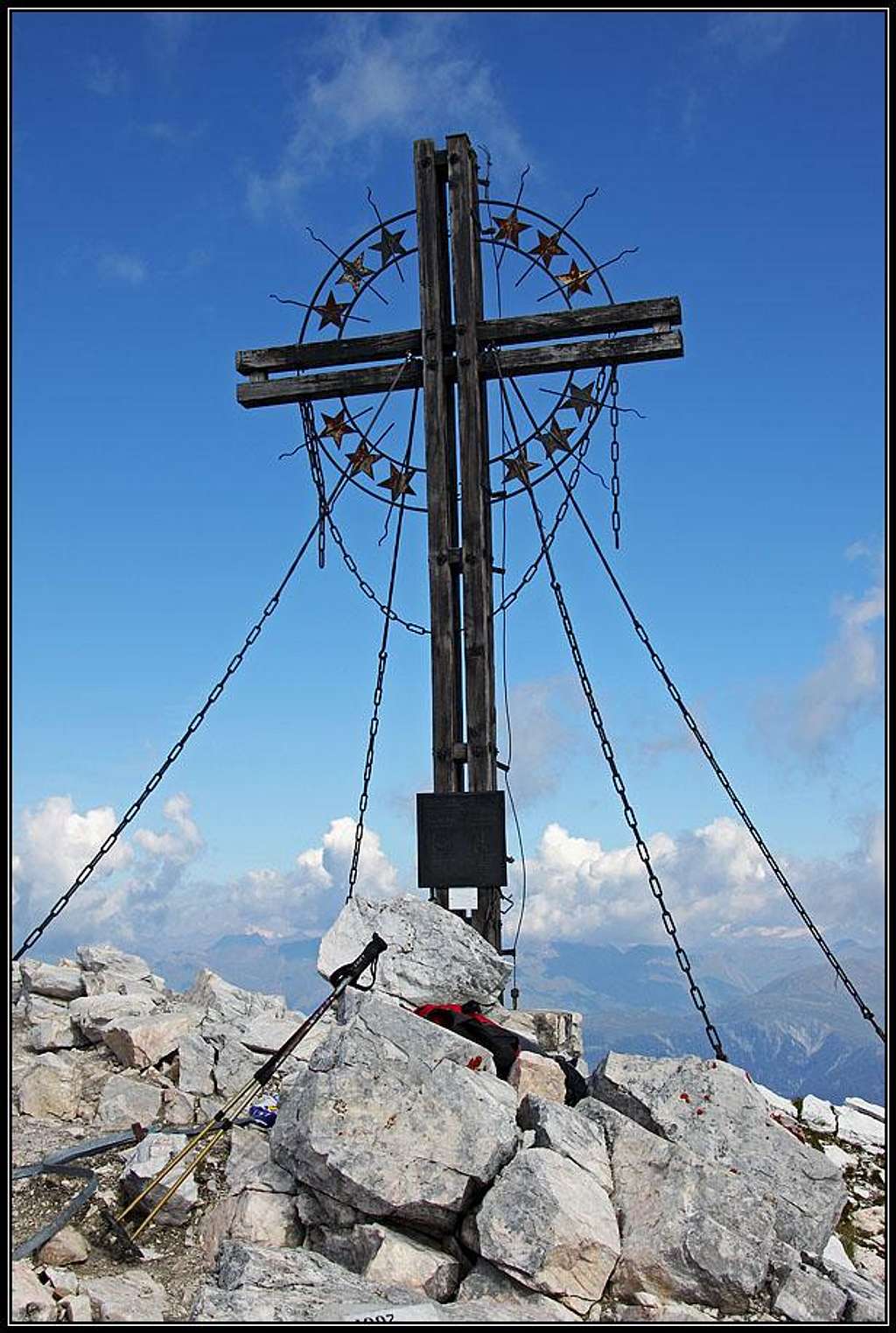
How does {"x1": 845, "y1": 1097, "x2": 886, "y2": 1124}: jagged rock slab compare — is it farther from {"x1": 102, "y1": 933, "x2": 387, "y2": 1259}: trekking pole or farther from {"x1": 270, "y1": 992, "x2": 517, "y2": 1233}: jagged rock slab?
{"x1": 270, "y1": 992, "x2": 517, "y2": 1233}: jagged rock slab

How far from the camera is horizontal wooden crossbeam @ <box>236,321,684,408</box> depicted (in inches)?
418

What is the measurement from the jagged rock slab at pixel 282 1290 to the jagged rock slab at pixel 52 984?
6.02 metres

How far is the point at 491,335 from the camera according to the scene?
10.8 m

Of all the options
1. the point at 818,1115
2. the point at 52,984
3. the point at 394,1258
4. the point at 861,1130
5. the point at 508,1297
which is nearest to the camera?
the point at 508,1297

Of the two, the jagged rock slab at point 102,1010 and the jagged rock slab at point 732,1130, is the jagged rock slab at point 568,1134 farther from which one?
the jagged rock slab at point 102,1010

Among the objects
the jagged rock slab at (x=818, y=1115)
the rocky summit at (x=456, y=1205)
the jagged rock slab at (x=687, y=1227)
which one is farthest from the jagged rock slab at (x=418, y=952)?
the jagged rock slab at (x=818, y=1115)

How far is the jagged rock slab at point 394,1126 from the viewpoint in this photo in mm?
5906

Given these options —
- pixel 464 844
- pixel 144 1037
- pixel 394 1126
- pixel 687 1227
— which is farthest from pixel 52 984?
pixel 687 1227

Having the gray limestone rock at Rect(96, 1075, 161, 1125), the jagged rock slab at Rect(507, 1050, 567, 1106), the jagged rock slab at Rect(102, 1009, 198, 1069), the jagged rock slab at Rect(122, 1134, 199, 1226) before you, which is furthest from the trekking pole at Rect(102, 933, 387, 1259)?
the jagged rock slab at Rect(102, 1009, 198, 1069)

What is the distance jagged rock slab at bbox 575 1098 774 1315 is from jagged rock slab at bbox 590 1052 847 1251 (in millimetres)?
158

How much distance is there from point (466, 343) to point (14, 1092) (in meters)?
7.35

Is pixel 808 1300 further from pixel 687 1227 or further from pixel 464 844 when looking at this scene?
pixel 464 844

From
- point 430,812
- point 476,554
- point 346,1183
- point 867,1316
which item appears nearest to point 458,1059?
point 346,1183

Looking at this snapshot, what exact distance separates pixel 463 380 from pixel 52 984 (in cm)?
700
